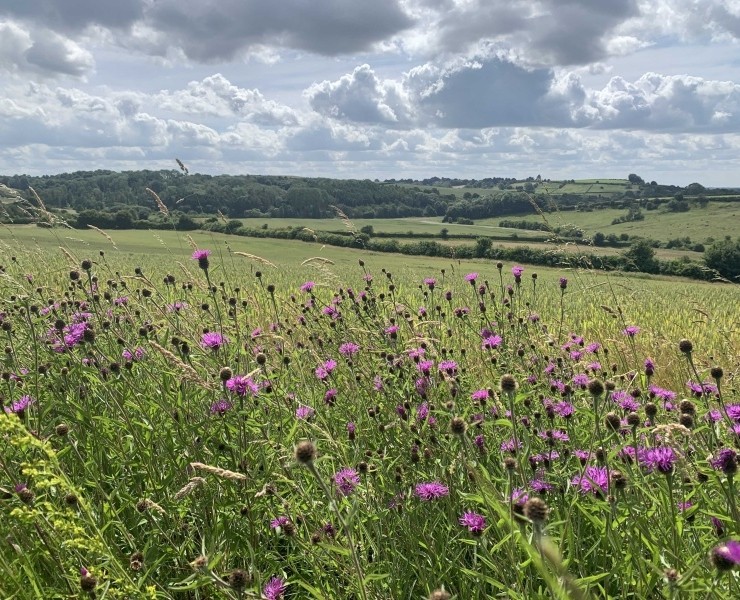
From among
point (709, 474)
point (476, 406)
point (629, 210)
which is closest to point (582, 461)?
point (709, 474)

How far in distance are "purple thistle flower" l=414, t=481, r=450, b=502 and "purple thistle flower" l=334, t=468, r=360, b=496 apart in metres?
0.28

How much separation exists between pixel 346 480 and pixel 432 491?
0.39m

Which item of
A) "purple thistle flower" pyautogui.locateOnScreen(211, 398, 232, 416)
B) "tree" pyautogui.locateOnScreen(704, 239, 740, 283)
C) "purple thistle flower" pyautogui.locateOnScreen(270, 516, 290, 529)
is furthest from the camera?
"tree" pyautogui.locateOnScreen(704, 239, 740, 283)

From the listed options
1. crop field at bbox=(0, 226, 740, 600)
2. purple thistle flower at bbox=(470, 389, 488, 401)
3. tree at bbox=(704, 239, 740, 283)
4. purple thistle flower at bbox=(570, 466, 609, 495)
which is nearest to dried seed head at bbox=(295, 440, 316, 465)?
crop field at bbox=(0, 226, 740, 600)

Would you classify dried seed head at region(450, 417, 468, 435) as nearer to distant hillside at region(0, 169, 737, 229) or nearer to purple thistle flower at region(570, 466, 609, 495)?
purple thistle flower at region(570, 466, 609, 495)

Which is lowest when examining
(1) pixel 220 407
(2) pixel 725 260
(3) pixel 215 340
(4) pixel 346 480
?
(2) pixel 725 260

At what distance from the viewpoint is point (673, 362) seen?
17.1ft

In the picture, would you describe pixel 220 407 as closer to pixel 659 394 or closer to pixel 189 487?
pixel 189 487

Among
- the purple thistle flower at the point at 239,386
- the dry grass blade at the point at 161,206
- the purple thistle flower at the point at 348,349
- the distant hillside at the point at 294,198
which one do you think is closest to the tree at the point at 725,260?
the distant hillside at the point at 294,198

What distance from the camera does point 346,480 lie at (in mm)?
2227

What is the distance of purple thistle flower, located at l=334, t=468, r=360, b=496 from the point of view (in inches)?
86.9

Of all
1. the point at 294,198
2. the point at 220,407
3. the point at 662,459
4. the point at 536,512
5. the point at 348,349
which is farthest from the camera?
the point at 294,198

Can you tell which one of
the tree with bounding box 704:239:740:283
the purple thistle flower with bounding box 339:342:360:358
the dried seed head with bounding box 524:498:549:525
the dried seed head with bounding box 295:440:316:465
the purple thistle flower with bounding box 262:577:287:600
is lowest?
the tree with bounding box 704:239:740:283

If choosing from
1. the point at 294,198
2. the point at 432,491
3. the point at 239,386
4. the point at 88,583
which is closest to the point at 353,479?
Answer: the point at 432,491
